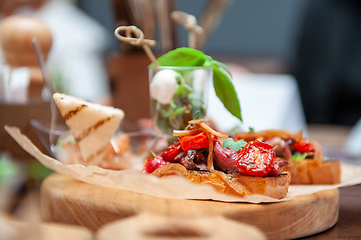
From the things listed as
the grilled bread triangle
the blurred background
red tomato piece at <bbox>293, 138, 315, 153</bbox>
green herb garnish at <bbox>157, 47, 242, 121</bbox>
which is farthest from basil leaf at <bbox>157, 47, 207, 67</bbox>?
the blurred background

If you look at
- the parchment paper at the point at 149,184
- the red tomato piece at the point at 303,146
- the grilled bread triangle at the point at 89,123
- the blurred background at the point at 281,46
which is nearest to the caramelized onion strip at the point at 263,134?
the red tomato piece at the point at 303,146

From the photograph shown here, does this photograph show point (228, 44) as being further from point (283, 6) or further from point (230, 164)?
point (230, 164)

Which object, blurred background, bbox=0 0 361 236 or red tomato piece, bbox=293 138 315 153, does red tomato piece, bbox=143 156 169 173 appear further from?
blurred background, bbox=0 0 361 236

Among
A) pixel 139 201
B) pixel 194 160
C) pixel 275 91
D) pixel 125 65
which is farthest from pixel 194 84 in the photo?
pixel 275 91

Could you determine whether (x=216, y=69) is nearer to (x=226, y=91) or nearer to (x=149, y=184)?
(x=226, y=91)

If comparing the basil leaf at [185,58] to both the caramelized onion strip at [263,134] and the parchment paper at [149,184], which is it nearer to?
the caramelized onion strip at [263,134]

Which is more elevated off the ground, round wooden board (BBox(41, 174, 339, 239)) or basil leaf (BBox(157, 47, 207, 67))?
basil leaf (BBox(157, 47, 207, 67))
